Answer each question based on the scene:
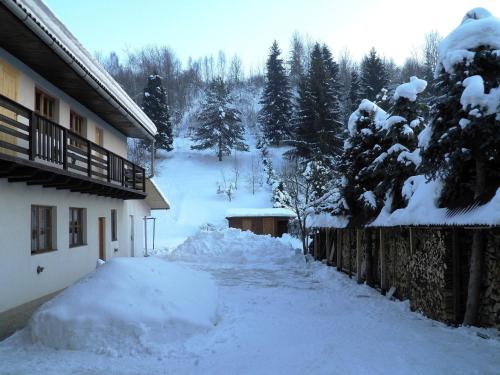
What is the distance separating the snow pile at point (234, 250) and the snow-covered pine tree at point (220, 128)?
31.5m

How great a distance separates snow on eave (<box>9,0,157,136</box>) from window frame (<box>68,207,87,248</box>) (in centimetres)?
355

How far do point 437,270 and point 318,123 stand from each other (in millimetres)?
38949

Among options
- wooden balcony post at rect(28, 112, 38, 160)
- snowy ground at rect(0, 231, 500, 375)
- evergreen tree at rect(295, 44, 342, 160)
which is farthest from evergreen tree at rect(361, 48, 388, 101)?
wooden balcony post at rect(28, 112, 38, 160)

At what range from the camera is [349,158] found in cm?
1576

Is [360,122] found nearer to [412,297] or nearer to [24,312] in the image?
[412,297]

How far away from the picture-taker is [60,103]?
505 inches

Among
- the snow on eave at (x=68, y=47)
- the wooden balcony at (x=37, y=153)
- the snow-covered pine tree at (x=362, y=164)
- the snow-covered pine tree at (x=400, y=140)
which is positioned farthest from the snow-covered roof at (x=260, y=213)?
the snow-covered pine tree at (x=400, y=140)

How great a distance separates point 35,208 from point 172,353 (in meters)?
6.25

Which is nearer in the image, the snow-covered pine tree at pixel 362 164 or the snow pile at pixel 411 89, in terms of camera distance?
the snow pile at pixel 411 89

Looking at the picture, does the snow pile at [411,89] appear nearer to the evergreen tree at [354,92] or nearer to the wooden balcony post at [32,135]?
the wooden balcony post at [32,135]

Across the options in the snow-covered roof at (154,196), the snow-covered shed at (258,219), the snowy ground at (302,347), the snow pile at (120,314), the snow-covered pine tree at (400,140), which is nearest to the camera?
the snowy ground at (302,347)

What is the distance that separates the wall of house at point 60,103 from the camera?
1041cm

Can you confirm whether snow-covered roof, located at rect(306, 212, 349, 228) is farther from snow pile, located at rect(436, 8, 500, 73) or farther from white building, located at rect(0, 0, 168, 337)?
snow pile, located at rect(436, 8, 500, 73)

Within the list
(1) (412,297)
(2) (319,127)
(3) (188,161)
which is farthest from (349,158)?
(3) (188,161)
